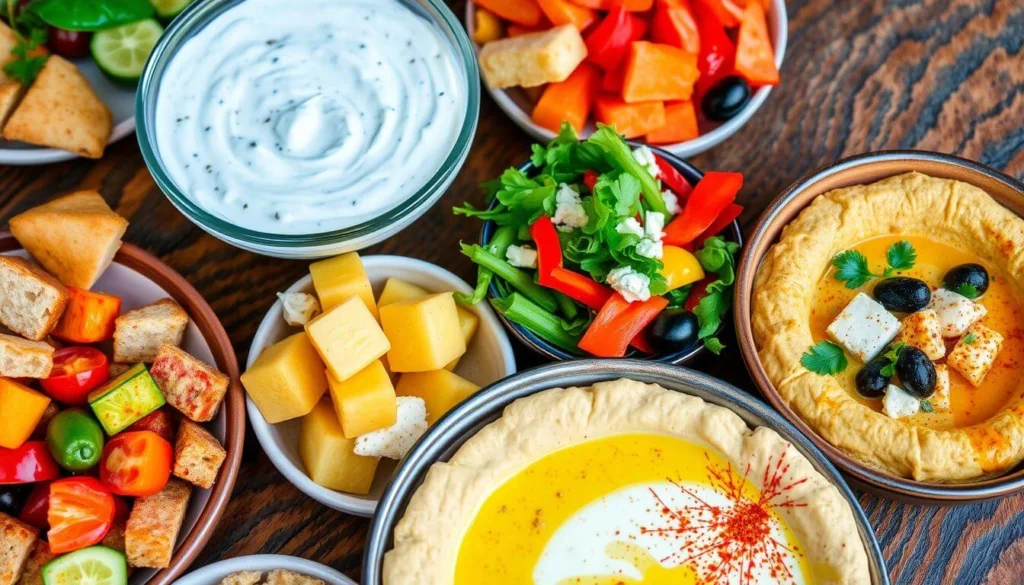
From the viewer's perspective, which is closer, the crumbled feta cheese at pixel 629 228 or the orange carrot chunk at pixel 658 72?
the crumbled feta cheese at pixel 629 228

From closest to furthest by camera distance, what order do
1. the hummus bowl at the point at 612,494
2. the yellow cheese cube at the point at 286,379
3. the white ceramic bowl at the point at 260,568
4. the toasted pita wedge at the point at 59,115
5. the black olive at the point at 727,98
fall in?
the hummus bowl at the point at 612,494, the white ceramic bowl at the point at 260,568, the yellow cheese cube at the point at 286,379, the toasted pita wedge at the point at 59,115, the black olive at the point at 727,98

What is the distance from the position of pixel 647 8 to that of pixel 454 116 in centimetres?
84

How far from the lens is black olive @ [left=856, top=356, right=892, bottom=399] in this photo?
113 inches

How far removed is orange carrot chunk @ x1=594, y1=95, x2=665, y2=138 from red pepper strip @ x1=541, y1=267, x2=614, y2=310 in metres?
0.64

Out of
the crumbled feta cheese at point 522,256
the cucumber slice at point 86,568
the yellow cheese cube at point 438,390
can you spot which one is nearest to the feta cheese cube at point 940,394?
the crumbled feta cheese at point 522,256

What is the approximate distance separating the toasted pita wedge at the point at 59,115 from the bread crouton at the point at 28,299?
1.85 feet

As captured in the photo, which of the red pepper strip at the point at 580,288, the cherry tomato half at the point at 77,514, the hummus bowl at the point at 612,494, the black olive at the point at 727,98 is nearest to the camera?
the hummus bowl at the point at 612,494

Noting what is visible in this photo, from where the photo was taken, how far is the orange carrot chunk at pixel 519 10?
3398 millimetres

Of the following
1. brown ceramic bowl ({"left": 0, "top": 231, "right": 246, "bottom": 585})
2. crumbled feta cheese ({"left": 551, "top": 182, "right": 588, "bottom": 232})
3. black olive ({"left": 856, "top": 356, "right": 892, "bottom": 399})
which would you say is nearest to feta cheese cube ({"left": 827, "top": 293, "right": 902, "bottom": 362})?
black olive ({"left": 856, "top": 356, "right": 892, "bottom": 399})

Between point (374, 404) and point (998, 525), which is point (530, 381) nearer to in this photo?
point (374, 404)

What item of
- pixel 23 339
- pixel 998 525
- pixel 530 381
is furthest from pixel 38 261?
pixel 998 525

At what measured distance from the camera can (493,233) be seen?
319 cm

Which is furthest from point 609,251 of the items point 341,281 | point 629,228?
point 341,281

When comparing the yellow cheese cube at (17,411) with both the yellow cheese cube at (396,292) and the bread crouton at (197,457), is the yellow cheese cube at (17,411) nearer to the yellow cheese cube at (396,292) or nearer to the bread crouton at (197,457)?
the bread crouton at (197,457)
